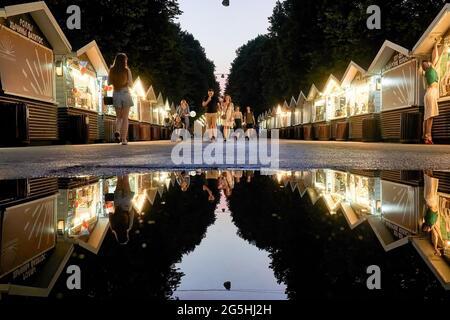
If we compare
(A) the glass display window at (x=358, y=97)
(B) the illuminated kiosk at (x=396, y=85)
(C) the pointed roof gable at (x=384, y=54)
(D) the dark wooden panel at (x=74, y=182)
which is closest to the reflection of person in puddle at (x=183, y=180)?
(D) the dark wooden panel at (x=74, y=182)

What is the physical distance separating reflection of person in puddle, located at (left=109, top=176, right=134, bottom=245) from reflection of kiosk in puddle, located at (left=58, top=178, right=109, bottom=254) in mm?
44

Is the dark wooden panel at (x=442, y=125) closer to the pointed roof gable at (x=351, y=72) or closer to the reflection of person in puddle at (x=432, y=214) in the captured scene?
the pointed roof gable at (x=351, y=72)

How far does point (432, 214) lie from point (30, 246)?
1894 mm

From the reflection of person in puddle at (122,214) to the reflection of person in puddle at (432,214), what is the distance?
1180 mm

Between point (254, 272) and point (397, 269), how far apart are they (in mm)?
422

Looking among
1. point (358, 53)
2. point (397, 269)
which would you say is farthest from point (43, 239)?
point (358, 53)

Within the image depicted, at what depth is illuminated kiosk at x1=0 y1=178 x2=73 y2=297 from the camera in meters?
1.38

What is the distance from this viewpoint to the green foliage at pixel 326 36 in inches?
1067

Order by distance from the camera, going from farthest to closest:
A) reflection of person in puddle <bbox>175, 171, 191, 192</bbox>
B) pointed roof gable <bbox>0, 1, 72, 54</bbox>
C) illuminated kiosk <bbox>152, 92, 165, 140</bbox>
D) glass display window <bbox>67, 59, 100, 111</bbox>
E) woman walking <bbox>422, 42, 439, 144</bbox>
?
illuminated kiosk <bbox>152, 92, 165, 140</bbox>, glass display window <bbox>67, 59, 100, 111</bbox>, woman walking <bbox>422, 42, 439, 144</bbox>, pointed roof gable <bbox>0, 1, 72, 54</bbox>, reflection of person in puddle <bbox>175, 171, 191, 192</bbox>

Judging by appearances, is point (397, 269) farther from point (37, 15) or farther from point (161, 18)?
point (161, 18)

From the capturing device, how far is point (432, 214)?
2574 mm

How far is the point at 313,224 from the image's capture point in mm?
2305

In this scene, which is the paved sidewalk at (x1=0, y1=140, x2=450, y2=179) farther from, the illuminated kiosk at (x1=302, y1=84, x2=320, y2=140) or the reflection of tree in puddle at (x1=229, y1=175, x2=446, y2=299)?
the illuminated kiosk at (x1=302, y1=84, x2=320, y2=140)

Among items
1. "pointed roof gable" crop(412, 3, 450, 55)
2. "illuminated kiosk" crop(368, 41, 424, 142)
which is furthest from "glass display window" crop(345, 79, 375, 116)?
"pointed roof gable" crop(412, 3, 450, 55)
